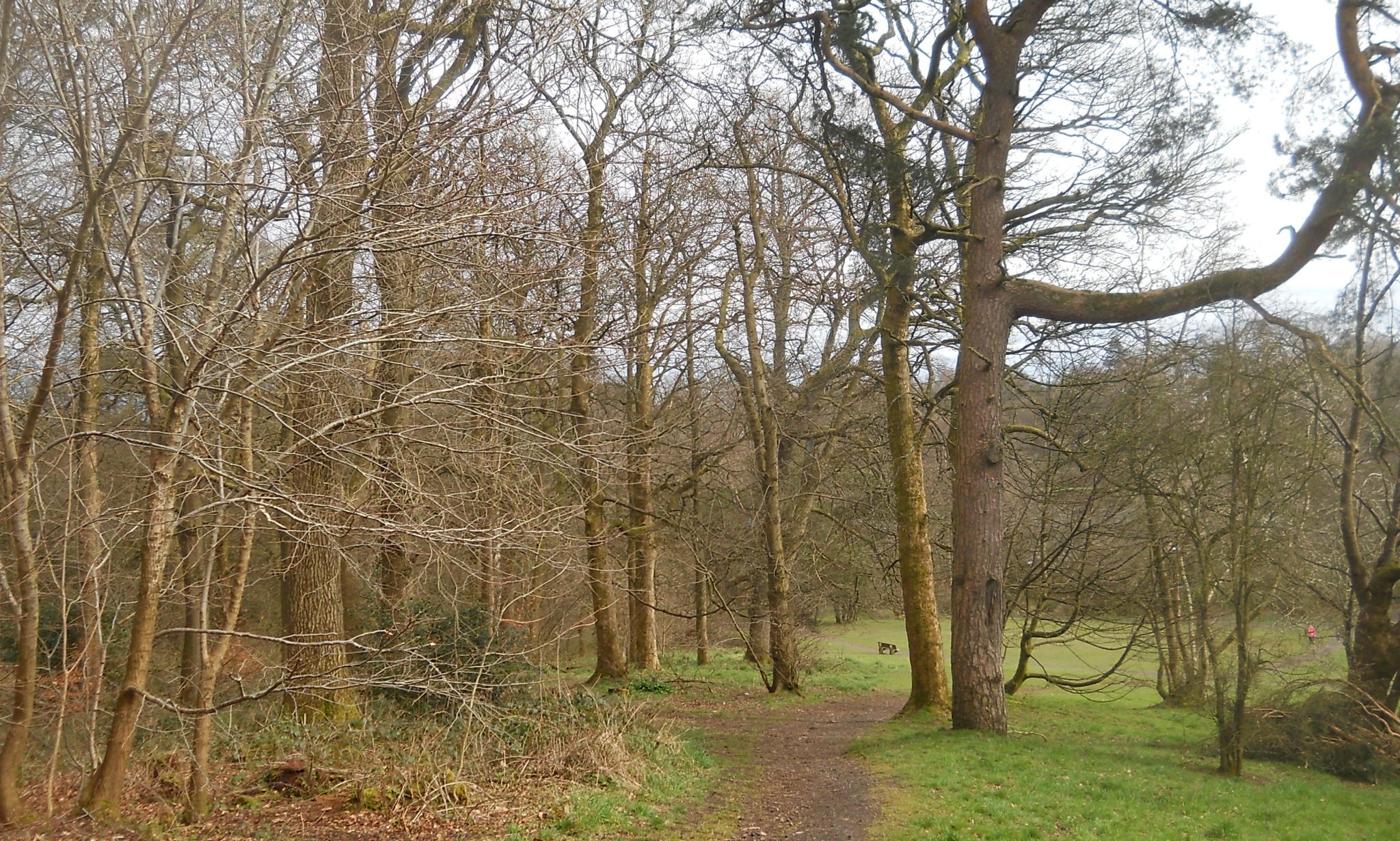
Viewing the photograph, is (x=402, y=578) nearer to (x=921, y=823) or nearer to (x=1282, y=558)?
(x=921, y=823)

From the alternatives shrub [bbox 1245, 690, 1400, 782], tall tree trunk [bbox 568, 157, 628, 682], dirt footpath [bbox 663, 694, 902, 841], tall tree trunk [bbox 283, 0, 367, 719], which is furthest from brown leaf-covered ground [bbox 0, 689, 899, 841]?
shrub [bbox 1245, 690, 1400, 782]

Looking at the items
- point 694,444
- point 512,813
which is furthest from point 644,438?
point 694,444

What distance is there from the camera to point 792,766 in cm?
1006

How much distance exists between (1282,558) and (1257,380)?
201cm

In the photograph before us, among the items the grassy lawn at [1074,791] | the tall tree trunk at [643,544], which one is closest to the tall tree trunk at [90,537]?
the grassy lawn at [1074,791]

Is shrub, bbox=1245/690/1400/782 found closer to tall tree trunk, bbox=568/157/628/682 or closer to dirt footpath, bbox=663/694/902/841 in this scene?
dirt footpath, bbox=663/694/902/841

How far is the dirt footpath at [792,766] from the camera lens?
733cm

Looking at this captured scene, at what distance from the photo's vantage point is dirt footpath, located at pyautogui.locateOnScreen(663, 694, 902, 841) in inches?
289

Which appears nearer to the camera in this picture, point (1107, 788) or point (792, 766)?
point (1107, 788)

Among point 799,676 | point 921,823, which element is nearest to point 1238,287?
point 921,823

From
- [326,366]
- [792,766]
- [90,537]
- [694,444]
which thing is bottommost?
[792,766]

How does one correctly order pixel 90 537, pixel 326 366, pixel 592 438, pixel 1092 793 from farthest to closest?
pixel 1092 793
pixel 592 438
pixel 326 366
pixel 90 537

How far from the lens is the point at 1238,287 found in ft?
30.9

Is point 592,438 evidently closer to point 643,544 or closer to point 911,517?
point 911,517
